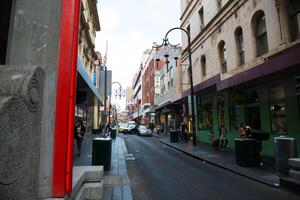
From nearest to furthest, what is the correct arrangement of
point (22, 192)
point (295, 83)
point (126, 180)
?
point (22, 192) < point (126, 180) < point (295, 83)

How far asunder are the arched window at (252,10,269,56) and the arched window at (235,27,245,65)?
1658 mm

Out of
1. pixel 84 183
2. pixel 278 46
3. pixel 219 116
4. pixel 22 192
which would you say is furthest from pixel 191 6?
pixel 22 192

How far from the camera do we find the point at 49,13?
4180 millimetres

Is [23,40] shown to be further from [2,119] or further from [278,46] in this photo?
[278,46]

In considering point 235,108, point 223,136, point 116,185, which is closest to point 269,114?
point 223,136

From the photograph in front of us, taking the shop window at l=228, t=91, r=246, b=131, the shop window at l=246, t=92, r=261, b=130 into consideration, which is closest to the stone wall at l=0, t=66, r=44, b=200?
the shop window at l=228, t=91, r=246, b=131

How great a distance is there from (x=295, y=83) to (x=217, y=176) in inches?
243

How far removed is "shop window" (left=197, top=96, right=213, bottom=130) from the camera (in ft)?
76.6

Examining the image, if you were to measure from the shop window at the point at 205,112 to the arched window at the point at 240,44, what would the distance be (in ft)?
20.5

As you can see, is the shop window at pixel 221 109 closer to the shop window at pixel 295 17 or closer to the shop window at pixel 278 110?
the shop window at pixel 278 110

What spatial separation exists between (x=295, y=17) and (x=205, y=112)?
43.6 feet

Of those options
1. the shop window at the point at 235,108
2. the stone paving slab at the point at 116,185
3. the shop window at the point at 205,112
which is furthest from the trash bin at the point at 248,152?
the shop window at the point at 205,112

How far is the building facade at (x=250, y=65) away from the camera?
12.4 m

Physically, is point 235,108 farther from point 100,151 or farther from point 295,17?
point 100,151
